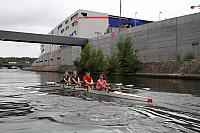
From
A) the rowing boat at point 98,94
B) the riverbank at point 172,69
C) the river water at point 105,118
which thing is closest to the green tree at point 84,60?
the riverbank at point 172,69

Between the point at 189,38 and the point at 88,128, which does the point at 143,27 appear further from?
the point at 88,128

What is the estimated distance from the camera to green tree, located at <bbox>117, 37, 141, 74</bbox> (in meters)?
65.1

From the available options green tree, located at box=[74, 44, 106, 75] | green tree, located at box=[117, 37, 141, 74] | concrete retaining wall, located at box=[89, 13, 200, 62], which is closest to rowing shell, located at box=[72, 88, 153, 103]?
concrete retaining wall, located at box=[89, 13, 200, 62]

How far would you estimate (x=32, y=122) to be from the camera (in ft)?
44.2

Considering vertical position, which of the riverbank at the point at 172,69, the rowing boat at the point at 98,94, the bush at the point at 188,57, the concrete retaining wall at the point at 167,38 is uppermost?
the concrete retaining wall at the point at 167,38

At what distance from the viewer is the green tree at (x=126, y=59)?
214 ft

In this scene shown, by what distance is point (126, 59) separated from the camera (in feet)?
213

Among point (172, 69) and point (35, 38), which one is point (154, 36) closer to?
point (172, 69)

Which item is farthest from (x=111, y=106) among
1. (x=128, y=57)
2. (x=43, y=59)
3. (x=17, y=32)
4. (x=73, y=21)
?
(x=43, y=59)

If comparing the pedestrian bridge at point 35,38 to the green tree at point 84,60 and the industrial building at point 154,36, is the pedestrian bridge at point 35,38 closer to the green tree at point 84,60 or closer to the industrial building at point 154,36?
the industrial building at point 154,36

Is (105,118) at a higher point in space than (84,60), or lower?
lower

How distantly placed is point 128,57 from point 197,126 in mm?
53784

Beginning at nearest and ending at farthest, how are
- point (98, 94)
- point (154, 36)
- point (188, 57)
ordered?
point (98, 94) < point (188, 57) < point (154, 36)

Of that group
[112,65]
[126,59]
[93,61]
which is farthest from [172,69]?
[93,61]
